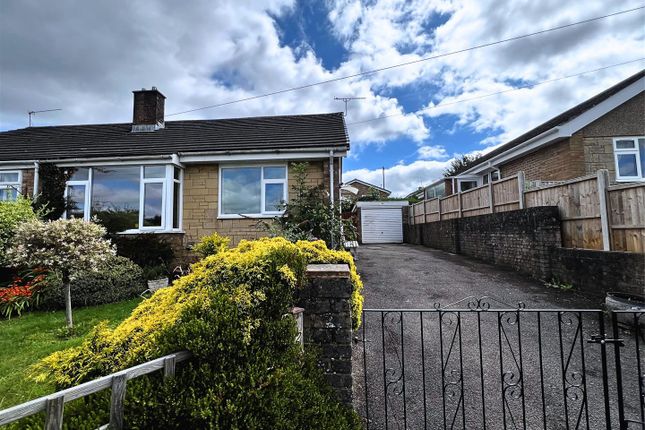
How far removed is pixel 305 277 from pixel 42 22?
10233mm

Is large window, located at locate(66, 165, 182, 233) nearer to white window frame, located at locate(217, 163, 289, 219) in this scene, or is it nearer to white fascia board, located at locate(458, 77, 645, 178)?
white window frame, located at locate(217, 163, 289, 219)

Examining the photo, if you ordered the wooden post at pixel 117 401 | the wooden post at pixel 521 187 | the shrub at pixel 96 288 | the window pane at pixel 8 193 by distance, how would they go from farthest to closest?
the window pane at pixel 8 193, the wooden post at pixel 521 187, the shrub at pixel 96 288, the wooden post at pixel 117 401

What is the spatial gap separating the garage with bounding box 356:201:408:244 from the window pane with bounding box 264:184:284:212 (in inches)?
417

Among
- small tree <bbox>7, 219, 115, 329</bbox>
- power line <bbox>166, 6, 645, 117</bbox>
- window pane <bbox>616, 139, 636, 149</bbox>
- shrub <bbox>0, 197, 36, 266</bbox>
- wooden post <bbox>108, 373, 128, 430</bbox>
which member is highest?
power line <bbox>166, 6, 645, 117</bbox>

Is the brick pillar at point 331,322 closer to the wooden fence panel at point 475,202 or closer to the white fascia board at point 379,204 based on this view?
the wooden fence panel at point 475,202

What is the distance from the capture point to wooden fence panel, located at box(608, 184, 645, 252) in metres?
5.40

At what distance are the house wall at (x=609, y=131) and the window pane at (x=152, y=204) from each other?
15646 millimetres

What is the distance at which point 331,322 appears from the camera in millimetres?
2404

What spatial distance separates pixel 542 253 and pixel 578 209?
1354 millimetres

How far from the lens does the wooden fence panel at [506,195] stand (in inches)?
343

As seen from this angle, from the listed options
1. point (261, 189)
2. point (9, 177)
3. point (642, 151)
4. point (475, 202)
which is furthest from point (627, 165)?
point (9, 177)

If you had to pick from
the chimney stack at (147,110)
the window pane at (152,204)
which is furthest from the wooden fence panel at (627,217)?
the chimney stack at (147,110)

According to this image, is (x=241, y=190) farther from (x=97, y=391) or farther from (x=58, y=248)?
(x=97, y=391)

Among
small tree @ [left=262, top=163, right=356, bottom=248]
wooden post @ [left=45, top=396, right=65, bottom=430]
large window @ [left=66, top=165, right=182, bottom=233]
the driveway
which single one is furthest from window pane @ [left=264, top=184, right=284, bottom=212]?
wooden post @ [left=45, top=396, right=65, bottom=430]
